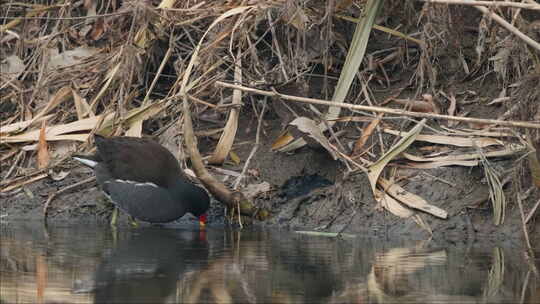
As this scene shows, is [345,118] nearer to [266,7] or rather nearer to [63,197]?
[266,7]

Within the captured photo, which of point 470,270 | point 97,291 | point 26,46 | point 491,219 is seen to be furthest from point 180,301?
point 26,46

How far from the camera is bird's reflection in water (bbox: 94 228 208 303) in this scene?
5.64 m

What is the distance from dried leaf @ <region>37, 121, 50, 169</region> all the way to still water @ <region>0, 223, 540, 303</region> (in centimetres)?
104

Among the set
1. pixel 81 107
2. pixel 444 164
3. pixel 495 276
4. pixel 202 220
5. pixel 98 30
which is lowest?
pixel 495 276

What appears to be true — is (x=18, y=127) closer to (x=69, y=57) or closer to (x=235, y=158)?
(x=69, y=57)

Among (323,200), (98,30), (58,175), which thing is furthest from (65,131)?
(323,200)

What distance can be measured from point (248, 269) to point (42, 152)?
3.35m

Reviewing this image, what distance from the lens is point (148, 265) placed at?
6.58 m

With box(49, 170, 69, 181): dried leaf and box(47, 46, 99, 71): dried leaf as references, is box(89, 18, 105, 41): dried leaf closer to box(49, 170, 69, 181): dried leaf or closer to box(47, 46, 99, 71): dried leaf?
box(47, 46, 99, 71): dried leaf

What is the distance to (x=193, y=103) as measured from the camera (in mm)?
8984

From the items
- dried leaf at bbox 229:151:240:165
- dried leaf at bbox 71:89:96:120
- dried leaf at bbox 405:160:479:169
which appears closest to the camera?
dried leaf at bbox 405:160:479:169

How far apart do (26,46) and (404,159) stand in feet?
13.0

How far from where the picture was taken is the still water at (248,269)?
18.5 ft

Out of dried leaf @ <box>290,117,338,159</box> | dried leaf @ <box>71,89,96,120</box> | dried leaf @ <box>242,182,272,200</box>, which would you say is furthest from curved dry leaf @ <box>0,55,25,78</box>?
dried leaf @ <box>290,117,338,159</box>
